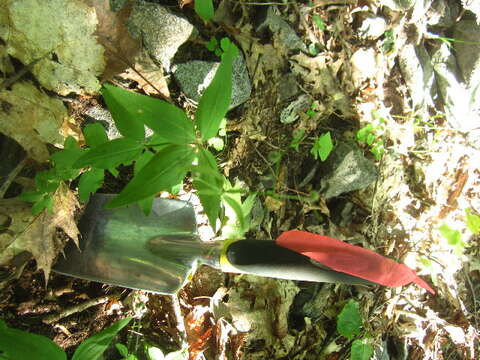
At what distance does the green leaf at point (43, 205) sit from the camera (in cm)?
99

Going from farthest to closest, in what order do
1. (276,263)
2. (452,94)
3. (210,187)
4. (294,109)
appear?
(452,94) < (294,109) < (276,263) < (210,187)

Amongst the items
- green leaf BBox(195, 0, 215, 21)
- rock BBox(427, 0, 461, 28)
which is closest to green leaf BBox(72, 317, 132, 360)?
green leaf BBox(195, 0, 215, 21)

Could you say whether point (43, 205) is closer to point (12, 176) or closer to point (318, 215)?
point (12, 176)

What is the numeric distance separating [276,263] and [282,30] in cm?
132

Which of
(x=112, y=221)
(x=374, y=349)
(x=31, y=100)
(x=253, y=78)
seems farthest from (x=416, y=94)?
(x=31, y=100)

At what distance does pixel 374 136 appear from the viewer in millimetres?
2078

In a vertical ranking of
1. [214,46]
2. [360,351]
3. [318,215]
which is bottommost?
[360,351]

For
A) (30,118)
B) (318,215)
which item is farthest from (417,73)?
(30,118)

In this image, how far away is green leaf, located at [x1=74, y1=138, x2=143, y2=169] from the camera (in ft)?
2.75

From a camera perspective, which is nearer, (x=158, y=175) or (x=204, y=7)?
(x=158, y=175)

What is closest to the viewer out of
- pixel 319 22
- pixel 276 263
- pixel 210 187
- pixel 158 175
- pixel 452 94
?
pixel 158 175

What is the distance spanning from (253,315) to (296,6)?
1651mm

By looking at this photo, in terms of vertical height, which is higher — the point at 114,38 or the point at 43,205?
the point at 114,38

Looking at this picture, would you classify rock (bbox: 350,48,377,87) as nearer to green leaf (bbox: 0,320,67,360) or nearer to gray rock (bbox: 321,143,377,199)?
gray rock (bbox: 321,143,377,199)
